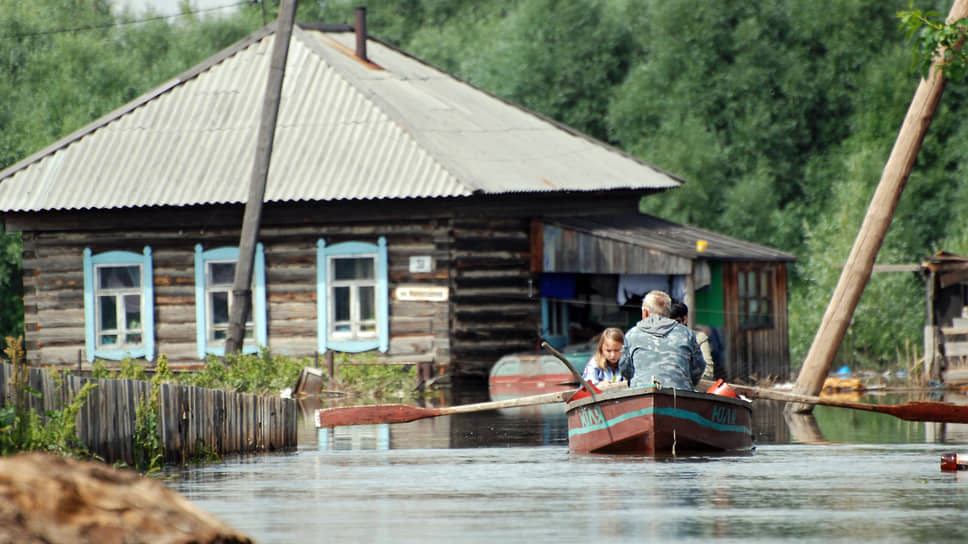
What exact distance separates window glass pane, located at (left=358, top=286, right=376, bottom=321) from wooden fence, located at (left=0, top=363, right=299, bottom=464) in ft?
45.5

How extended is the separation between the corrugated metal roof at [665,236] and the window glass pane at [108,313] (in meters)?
8.90

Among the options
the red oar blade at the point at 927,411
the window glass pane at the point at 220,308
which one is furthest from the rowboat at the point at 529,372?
the red oar blade at the point at 927,411

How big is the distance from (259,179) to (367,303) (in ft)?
14.7

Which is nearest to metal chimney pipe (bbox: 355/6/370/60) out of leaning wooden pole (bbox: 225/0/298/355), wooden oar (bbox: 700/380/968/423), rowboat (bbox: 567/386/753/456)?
leaning wooden pole (bbox: 225/0/298/355)

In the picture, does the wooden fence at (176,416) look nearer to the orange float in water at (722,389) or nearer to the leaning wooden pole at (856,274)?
the orange float in water at (722,389)

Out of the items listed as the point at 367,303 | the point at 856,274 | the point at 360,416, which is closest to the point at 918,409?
the point at 360,416

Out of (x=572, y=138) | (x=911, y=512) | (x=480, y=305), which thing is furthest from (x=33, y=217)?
(x=911, y=512)

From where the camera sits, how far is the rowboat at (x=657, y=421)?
1442cm

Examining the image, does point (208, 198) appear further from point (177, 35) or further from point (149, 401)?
point (177, 35)

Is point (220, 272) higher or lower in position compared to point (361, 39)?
lower

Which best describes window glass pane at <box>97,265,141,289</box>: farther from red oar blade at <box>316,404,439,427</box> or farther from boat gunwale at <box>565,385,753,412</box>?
boat gunwale at <box>565,385,753,412</box>

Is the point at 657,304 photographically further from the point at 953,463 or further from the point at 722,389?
the point at 953,463

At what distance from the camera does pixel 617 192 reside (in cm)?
3419

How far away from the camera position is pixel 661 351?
1466cm
